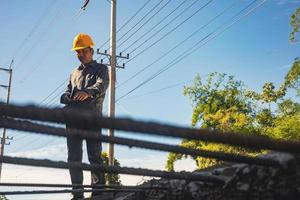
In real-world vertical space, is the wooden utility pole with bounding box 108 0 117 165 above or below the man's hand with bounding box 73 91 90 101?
above

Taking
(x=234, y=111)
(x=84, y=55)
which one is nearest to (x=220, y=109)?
(x=234, y=111)

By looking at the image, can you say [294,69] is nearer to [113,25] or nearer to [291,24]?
[291,24]

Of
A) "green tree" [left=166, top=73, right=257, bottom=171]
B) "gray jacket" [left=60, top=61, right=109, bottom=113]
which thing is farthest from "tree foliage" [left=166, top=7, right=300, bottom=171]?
"gray jacket" [left=60, top=61, right=109, bottom=113]

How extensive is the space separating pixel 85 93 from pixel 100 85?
231 millimetres

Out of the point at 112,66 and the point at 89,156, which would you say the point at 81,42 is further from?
the point at 112,66

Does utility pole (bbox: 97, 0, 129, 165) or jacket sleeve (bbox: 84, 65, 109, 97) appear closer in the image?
jacket sleeve (bbox: 84, 65, 109, 97)

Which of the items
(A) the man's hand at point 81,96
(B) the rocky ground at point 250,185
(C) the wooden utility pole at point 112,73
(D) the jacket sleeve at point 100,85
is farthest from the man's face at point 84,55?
(C) the wooden utility pole at point 112,73

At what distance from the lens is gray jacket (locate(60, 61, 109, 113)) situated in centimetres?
A: 499

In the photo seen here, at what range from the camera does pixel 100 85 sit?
5031mm

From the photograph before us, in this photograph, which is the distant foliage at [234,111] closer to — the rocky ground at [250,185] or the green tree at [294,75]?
the green tree at [294,75]

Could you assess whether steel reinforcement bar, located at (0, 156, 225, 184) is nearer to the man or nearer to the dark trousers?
the man

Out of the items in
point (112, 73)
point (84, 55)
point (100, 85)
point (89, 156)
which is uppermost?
point (112, 73)

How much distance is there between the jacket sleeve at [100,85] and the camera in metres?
4.92

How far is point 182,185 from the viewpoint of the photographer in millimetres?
3145
